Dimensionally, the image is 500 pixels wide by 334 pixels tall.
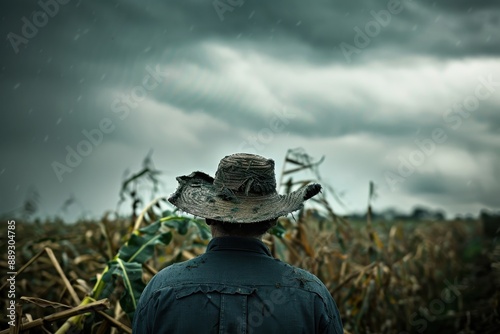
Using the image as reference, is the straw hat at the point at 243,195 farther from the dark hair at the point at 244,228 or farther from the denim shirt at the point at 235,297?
the denim shirt at the point at 235,297

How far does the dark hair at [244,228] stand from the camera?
7.44 ft

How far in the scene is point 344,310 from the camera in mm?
5082

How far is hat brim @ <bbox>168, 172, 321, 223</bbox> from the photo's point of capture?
228cm

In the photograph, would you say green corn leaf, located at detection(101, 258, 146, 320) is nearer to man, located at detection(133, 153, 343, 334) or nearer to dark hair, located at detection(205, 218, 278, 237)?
man, located at detection(133, 153, 343, 334)

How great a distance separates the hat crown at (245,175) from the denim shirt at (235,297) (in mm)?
272

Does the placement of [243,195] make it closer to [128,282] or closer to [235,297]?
[235,297]

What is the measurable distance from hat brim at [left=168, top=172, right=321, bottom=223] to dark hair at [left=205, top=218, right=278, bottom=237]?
0.04 m

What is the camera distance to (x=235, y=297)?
2.08 metres

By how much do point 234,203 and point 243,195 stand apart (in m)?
0.07

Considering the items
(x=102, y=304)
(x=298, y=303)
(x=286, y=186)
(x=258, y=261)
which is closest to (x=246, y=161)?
Answer: (x=258, y=261)

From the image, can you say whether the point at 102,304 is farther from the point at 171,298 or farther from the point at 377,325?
the point at 377,325

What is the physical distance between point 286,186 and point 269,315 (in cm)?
263
